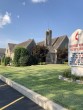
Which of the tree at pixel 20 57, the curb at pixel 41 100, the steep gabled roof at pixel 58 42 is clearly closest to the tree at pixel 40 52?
the steep gabled roof at pixel 58 42

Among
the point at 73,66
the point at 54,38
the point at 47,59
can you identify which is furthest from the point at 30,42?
the point at 73,66

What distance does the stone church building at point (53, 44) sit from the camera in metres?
65.3

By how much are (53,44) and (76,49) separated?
5466 cm

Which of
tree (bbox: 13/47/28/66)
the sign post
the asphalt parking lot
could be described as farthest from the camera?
tree (bbox: 13/47/28/66)

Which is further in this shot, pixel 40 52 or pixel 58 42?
pixel 58 42

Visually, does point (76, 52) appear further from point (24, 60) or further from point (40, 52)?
point (40, 52)

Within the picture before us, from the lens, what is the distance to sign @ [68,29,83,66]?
639 inches

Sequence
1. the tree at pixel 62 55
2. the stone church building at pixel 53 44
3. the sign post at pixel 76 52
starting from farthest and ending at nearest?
the stone church building at pixel 53 44 → the tree at pixel 62 55 → the sign post at pixel 76 52

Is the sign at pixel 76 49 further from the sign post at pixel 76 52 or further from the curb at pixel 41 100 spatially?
the curb at pixel 41 100

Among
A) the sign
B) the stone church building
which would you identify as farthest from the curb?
the stone church building

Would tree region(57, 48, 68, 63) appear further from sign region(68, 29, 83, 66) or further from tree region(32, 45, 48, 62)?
sign region(68, 29, 83, 66)

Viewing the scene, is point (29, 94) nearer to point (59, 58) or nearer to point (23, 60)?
point (23, 60)

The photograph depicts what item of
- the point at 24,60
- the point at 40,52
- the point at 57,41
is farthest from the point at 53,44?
the point at 24,60

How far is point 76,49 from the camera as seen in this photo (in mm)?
16594
